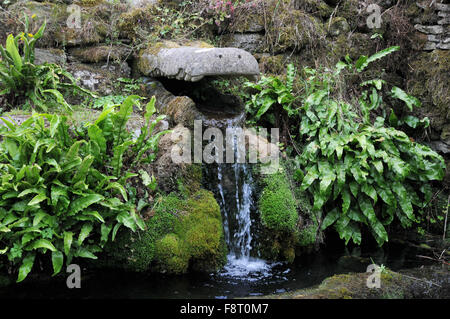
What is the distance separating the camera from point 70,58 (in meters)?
6.82

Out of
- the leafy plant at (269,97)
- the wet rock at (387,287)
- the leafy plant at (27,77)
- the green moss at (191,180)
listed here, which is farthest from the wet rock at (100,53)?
the wet rock at (387,287)

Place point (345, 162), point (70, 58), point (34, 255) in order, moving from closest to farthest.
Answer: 1. point (34, 255)
2. point (345, 162)
3. point (70, 58)

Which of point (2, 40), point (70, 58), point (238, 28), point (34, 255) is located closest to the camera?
point (34, 255)

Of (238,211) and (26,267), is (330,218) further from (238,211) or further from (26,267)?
(26,267)

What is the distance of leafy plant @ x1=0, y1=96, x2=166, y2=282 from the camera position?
4082 mm

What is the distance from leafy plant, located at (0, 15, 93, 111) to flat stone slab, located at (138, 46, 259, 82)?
1.54 meters

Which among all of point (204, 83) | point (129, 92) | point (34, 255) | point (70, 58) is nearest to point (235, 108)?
point (204, 83)

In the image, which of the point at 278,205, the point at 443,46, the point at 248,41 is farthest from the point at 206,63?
the point at 443,46

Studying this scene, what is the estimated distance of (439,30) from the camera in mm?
6918

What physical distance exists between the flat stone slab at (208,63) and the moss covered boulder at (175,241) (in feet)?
5.78

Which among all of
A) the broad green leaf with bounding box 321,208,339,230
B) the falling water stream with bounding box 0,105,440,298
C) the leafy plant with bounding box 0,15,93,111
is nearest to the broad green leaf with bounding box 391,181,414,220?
the falling water stream with bounding box 0,105,440,298
